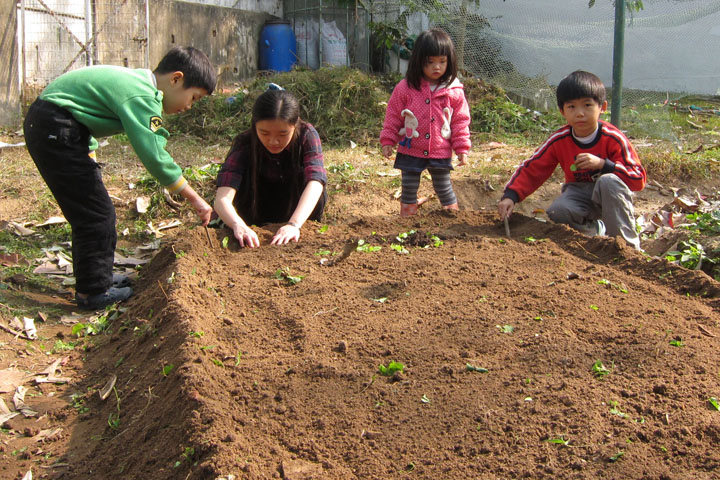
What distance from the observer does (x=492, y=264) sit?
11.7 ft

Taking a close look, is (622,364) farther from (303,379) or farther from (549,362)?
(303,379)

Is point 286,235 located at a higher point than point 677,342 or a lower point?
higher

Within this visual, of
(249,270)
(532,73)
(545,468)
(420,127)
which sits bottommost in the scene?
(545,468)

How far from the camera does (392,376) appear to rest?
8.13 ft

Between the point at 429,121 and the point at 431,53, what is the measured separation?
1.60 feet

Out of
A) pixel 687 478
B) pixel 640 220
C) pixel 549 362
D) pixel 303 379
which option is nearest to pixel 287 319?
pixel 303 379

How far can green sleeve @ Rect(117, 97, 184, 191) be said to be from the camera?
3453 millimetres

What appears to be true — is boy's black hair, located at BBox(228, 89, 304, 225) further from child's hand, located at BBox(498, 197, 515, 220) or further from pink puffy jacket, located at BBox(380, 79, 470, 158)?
child's hand, located at BBox(498, 197, 515, 220)

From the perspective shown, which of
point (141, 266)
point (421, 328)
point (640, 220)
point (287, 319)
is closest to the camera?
point (421, 328)

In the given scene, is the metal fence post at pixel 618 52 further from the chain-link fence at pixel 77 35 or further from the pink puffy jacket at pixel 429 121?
the chain-link fence at pixel 77 35

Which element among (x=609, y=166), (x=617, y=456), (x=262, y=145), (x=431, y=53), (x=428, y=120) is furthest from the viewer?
(x=428, y=120)

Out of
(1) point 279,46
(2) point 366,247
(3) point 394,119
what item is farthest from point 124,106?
(1) point 279,46

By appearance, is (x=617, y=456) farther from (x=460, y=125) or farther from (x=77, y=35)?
(x=77, y=35)

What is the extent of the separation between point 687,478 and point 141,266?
367 cm
